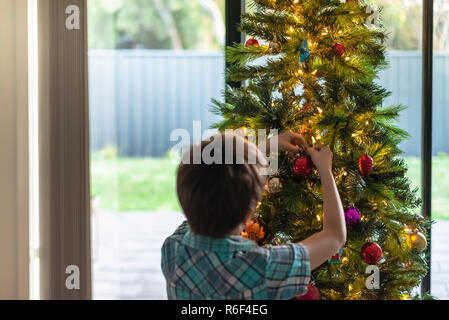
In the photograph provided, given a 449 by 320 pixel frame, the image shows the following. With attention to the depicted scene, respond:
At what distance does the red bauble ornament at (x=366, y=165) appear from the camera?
1.30 metres

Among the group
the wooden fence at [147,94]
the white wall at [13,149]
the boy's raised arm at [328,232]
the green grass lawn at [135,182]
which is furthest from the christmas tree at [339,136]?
the green grass lawn at [135,182]

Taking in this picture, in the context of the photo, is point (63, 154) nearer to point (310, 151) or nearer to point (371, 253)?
point (310, 151)

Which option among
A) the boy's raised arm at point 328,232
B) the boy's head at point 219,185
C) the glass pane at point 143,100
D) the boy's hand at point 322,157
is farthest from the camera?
the glass pane at point 143,100

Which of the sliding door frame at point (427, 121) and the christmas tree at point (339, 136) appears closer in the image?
the christmas tree at point (339, 136)

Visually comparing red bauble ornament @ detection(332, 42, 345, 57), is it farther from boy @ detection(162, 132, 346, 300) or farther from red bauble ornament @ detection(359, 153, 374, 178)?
boy @ detection(162, 132, 346, 300)

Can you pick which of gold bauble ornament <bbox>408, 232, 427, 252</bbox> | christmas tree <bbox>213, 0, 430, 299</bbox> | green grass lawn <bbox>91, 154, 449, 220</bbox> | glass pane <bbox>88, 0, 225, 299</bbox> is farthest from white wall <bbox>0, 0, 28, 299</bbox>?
green grass lawn <bbox>91, 154, 449, 220</bbox>

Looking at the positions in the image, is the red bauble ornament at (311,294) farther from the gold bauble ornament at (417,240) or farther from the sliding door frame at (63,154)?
the sliding door frame at (63,154)

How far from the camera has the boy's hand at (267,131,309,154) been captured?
1.30 metres

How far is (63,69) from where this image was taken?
2.00m

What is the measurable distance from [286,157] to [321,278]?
37cm

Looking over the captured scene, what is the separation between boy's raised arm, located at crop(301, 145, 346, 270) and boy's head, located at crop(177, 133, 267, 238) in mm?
184

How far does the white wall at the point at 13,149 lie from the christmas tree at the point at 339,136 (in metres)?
0.99

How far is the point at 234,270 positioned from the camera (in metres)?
Answer: 1.00
